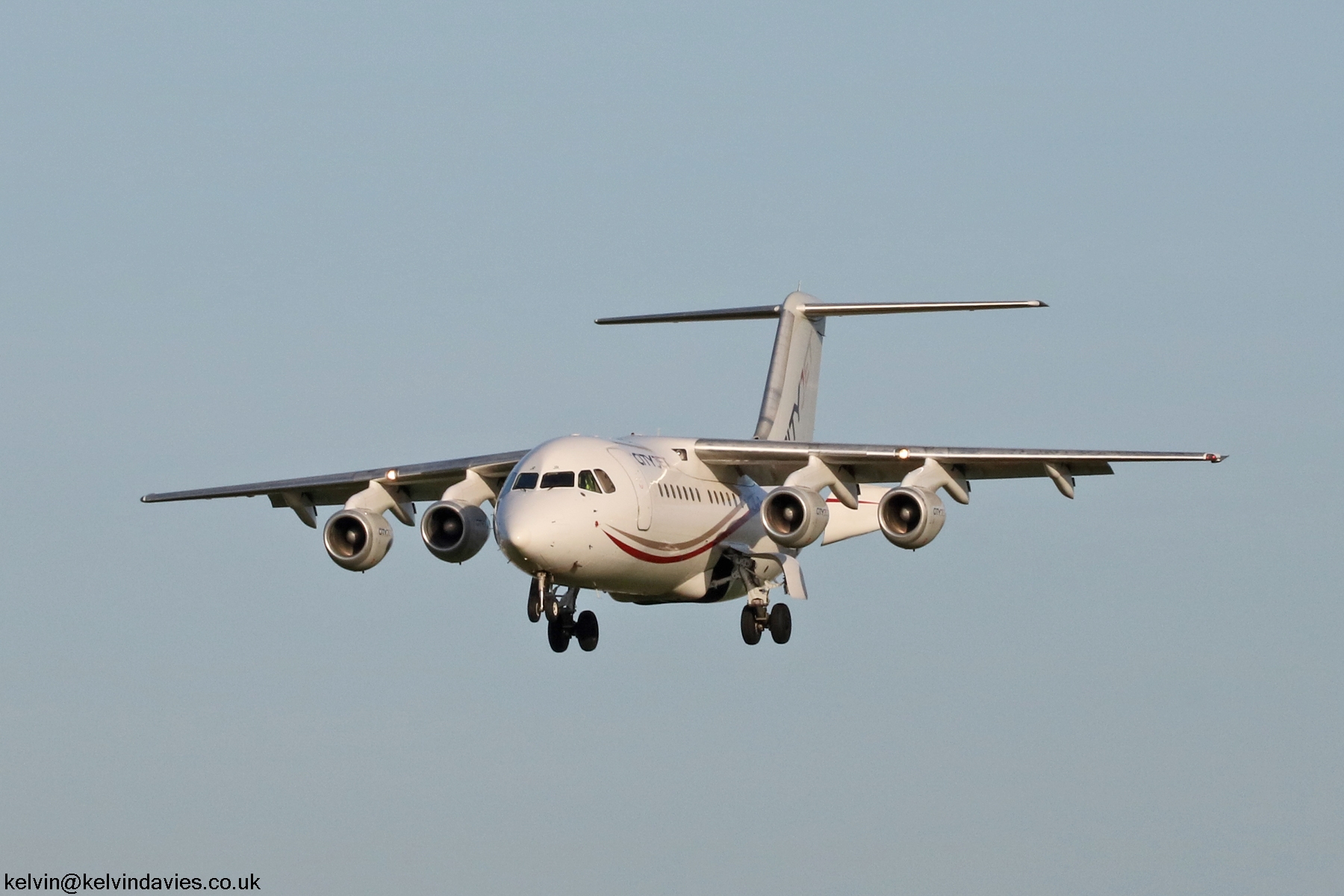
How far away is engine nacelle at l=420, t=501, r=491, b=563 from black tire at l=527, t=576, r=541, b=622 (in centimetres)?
138

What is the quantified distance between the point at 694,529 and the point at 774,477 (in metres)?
2.13

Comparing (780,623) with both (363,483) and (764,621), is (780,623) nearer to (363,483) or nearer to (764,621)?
(764,621)

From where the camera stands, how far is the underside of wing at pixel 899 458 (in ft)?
83.0

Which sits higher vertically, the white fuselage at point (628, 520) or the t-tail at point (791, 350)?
A: the t-tail at point (791, 350)

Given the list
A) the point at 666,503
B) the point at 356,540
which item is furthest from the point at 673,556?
the point at 356,540

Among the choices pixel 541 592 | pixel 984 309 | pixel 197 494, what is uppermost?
pixel 984 309

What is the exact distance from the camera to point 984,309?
2738 centimetres

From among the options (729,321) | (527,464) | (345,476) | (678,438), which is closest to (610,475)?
(527,464)

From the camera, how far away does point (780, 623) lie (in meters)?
28.0

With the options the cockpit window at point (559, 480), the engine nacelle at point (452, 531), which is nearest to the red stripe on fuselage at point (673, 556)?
the cockpit window at point (559, 480)

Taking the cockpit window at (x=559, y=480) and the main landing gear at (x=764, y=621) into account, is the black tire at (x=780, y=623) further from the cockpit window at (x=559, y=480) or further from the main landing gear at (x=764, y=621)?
the cockpit window at (x=559, y=480)

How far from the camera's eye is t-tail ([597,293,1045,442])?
97.1 ft

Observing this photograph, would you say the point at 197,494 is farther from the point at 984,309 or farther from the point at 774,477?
the point at 984,309

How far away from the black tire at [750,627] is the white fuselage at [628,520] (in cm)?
31
